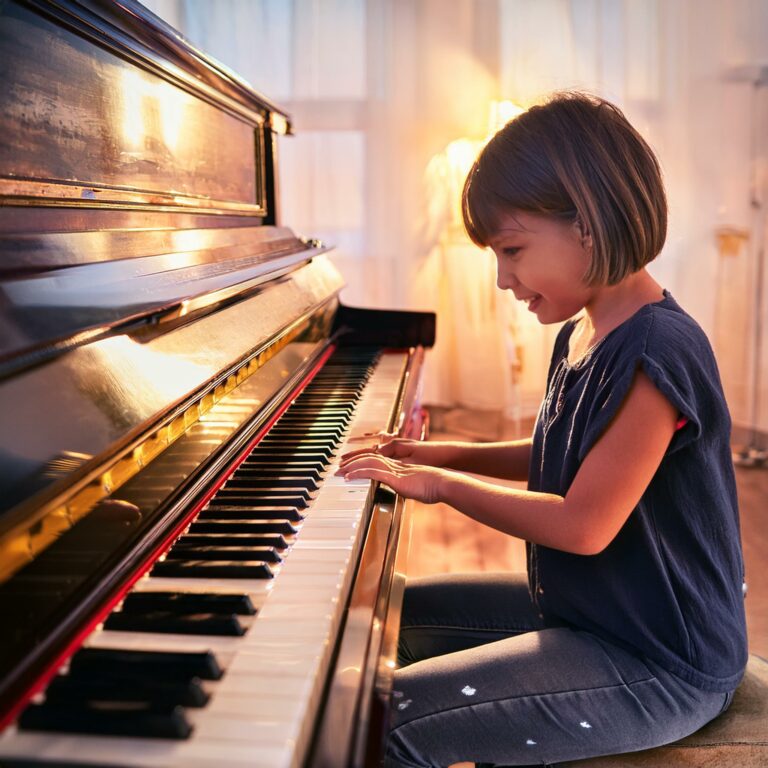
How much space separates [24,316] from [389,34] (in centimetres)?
365

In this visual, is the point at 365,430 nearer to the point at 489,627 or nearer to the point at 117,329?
the point at 489,627

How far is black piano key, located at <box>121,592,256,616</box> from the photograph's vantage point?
735 millimetres

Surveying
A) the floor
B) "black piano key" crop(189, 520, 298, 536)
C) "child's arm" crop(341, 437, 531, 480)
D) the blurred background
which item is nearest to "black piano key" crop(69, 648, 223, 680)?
"black piano key" crop(189, 520, 298, 536)

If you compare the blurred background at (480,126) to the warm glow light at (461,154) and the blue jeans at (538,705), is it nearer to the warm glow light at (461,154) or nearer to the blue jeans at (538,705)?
the warm glow light at (461,154)

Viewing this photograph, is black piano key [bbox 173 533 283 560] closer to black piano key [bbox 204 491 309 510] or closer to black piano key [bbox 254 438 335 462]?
black piano key [bbox 204 491 309 510]

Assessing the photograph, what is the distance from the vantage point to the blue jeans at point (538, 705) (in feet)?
3.05

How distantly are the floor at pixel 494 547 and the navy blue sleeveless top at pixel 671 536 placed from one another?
1.20 meters

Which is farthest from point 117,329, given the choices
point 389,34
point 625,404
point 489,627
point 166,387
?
point 389,34

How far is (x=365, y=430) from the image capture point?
142cm

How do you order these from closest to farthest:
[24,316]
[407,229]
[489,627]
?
1. [24,316]
2. [489,627]
3. [407,229]

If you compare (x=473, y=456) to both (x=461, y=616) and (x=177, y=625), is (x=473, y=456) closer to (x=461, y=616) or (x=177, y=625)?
(x=461, y=616)

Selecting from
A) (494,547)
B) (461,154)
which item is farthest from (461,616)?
(461,154)

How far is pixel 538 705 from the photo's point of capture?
94 centimetres

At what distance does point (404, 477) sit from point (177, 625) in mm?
489
